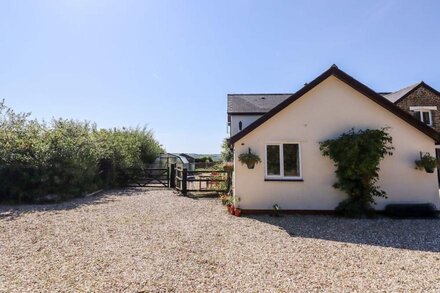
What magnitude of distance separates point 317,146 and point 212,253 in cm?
614

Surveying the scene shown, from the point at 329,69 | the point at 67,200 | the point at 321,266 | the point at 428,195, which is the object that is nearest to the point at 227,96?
the point at 329,69

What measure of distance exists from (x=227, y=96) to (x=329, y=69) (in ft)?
46.5

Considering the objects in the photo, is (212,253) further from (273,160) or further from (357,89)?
(357,89)

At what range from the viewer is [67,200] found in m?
12.7

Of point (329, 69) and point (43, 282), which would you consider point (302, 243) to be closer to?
point (43, 282)

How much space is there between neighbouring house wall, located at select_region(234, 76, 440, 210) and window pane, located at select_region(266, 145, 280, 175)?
282mm

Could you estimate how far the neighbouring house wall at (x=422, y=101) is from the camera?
864 inches

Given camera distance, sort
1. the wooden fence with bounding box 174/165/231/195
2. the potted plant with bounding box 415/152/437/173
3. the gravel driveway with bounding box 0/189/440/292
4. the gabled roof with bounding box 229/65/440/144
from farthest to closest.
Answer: the wooden fence with bounding box 174/165/231/195
the gabled roof with bounding box 229/65/440/144
the potted plant with bounding box 415/152/437/173
the gravel driveway with bounding box 0/189/440/292

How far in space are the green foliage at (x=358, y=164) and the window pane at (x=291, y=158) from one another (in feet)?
3.52

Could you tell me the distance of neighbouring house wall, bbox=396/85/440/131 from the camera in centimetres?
2194

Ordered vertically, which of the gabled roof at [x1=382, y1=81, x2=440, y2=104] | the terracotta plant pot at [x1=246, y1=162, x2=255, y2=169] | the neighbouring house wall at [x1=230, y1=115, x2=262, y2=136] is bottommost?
the terracotta plant pot at [x1=246, y1=162, x2=255, y2=169]

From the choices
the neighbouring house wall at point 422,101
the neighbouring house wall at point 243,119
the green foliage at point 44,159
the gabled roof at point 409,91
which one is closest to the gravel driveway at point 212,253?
the green foliage at point 44,159

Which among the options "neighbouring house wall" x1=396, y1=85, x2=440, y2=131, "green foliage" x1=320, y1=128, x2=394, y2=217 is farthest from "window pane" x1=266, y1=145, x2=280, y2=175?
"neighbouring house wall" x1=396, y1=85, x2=440, y2=131

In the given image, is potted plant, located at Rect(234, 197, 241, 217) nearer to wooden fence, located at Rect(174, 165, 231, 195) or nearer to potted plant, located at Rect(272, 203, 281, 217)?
potted plant, located at Rect(272, 203, 281, 217)
